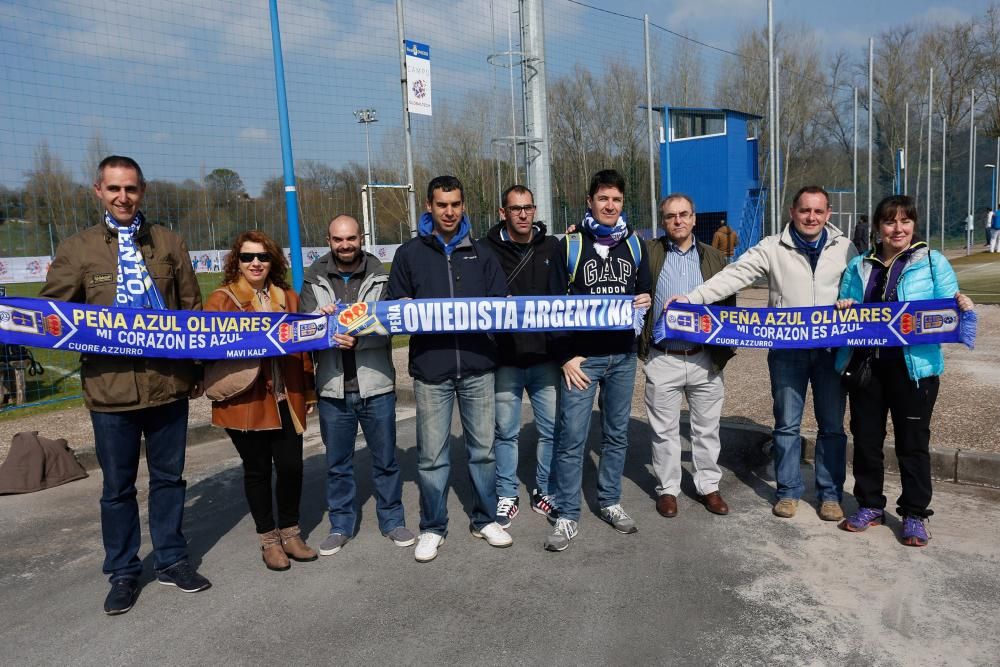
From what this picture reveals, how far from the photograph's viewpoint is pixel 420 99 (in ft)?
32.7

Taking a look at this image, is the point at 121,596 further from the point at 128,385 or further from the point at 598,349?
the point at 598,349

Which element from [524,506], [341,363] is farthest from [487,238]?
[524,506]

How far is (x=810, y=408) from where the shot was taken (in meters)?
7.08

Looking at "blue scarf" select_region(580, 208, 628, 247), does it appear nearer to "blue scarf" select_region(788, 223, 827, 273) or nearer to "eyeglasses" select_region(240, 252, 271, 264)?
"blue scarf" select_region(788, 223, 827, 273)

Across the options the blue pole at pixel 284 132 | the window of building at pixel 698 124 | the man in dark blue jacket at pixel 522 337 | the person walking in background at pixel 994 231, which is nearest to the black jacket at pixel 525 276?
the man in dark blue jacket at pixel 522 337

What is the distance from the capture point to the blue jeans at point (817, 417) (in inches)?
186

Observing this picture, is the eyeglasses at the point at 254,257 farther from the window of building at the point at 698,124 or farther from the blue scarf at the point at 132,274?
the window of building at the point at 698,124

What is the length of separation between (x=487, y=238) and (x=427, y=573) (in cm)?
211

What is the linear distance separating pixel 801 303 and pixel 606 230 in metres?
1.42

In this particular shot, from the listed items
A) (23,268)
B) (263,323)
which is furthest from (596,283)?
(23,268)

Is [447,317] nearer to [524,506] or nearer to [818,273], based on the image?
[524,506]

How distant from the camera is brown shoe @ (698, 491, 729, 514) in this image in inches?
193

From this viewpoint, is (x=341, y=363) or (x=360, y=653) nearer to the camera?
(x=360, y=653)

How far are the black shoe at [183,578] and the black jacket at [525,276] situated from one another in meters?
2.17
